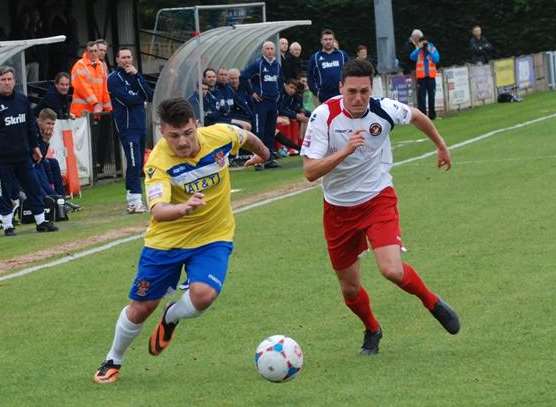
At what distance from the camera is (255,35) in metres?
26.2

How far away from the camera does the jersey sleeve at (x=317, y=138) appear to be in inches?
353

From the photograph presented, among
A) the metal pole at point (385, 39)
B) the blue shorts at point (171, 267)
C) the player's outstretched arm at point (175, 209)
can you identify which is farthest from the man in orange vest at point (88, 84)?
the metal pole at point (385, 39)

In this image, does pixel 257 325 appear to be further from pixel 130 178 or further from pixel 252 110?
pixel 252 110

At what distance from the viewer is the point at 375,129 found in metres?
9.13

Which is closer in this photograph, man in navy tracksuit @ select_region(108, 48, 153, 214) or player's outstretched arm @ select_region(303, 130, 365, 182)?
player's outstretched arm @ select_region(303, 130, 365, 182)

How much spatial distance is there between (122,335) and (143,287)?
328 mm

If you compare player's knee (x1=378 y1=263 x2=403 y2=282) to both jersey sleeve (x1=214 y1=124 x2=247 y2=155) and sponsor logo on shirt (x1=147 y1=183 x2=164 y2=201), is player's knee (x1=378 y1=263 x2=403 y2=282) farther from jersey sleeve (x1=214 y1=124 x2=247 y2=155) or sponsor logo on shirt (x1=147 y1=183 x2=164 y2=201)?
sponsor logo on shirt (x1=147 y1=183 x2=164 y2=201)

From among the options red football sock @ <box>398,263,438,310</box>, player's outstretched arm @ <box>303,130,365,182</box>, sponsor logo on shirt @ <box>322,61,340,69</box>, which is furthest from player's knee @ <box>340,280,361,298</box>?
sponsor logo on shirt @ <box>322,61,340,69</box>

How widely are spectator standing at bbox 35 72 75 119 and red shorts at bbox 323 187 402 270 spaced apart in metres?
11.5

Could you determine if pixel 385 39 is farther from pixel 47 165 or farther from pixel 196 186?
pixel 196 186

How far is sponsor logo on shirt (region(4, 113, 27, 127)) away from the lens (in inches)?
653

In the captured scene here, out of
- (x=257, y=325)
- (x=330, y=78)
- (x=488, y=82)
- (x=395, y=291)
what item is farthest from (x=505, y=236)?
(x=488, y=82)

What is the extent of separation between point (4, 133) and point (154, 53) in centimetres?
1479

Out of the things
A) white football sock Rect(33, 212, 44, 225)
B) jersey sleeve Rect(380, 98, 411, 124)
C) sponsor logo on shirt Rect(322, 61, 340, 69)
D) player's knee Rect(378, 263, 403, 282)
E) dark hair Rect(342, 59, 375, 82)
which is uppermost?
dark hair Rect(342, 59, 375, 82)
